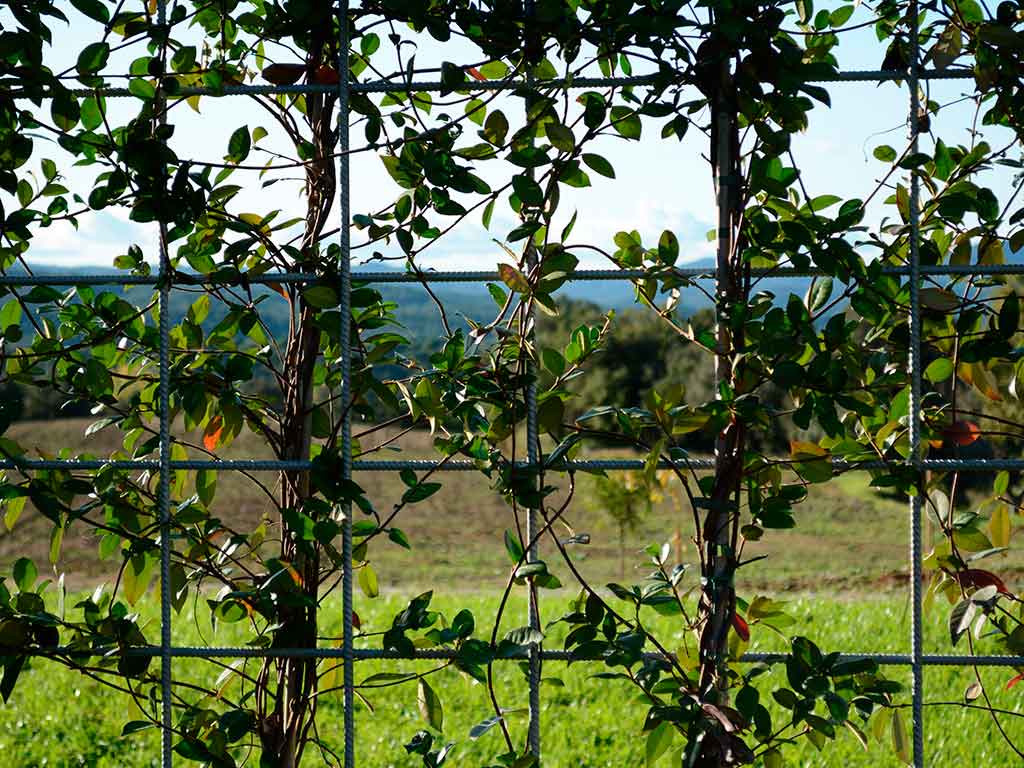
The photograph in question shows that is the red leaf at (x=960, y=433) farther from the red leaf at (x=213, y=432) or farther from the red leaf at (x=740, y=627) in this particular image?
the red leaf at (x=213, y=432)

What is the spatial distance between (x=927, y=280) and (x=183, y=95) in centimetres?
114

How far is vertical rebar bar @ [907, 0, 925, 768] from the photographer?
1452mm

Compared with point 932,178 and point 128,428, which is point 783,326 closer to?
→ point 932,178

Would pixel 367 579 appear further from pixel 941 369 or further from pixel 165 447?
pixel 941 369

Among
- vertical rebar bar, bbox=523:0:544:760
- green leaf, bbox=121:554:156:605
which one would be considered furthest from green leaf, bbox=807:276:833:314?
green leaf, bbox=121:554:156:605

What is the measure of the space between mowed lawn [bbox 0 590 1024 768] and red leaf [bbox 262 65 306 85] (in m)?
1.74

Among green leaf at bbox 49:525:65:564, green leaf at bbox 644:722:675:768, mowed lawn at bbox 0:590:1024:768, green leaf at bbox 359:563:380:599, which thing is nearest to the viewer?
green leaf at bbox 644:722:675:768

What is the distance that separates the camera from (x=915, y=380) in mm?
1458

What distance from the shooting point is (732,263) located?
57.9 inches

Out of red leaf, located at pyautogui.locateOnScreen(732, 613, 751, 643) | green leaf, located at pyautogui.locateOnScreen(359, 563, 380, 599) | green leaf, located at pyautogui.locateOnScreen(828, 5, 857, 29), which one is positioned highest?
green leaf, located at pyautogui.locateOnScreen(828, 5, 857, 29)

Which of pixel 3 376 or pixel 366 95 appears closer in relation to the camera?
pixel 366 95

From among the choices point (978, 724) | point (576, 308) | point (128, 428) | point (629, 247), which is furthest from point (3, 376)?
point (576, 308)

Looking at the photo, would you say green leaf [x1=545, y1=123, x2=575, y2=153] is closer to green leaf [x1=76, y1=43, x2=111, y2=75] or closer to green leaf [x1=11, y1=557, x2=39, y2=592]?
green leaf [x1=76, y1=43, x2=111, y2=75]

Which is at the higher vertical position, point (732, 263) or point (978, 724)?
point (732, 263)
